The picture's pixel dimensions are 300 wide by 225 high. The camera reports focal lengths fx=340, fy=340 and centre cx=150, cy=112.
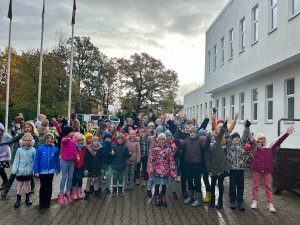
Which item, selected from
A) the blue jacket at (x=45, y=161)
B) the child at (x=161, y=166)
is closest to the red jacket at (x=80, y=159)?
the blue jacket at (x=45, y=161)

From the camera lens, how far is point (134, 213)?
668 centimetres

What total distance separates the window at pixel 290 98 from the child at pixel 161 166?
7.39 m

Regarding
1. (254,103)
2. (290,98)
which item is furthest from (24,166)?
(254,103)

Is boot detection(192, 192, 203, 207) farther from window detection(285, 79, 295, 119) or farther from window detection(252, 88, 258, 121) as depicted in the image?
window detection(252, 88, 258, 121)

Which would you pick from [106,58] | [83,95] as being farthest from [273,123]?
[106,58]

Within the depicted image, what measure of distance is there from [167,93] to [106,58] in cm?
1143

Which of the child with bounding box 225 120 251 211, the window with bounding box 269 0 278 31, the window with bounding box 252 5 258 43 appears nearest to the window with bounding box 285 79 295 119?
the window with bounding box 269 0 278 31

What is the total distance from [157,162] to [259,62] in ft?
29.4

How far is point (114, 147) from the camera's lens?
8.31 metres

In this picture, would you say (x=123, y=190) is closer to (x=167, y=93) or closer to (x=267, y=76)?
(x=267, y=76)

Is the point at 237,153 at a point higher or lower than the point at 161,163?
higher

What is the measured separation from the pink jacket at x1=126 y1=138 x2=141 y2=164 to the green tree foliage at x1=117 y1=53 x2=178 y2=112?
147 ft

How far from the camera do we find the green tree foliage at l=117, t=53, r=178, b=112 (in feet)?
179

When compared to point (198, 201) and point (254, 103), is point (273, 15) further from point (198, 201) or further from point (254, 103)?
point (198, 201)
